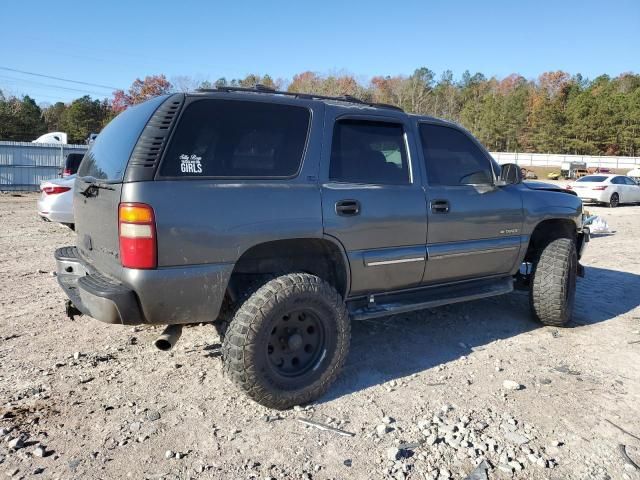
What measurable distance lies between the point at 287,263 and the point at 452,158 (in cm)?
182

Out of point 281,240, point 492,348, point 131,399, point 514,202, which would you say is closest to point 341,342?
point 281,240

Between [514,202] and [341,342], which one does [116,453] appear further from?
[514,202]

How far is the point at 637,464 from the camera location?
2.77 meters

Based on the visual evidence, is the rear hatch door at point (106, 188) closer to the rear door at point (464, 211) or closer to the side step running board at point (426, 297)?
the side step running board at point (426, 297)

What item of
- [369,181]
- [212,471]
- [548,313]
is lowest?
[212,471]

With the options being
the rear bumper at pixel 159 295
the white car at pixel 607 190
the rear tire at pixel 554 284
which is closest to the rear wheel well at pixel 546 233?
the rear tire at pixel 554 284

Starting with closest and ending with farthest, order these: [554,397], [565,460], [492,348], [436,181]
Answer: [565,460], [554,397], [436,181], [492,348]

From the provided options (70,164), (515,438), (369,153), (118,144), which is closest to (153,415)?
(118,144)

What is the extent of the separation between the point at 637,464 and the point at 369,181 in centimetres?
238

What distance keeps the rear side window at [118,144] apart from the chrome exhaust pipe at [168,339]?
102cm

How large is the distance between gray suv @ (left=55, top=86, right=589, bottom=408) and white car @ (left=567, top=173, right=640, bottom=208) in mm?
18940

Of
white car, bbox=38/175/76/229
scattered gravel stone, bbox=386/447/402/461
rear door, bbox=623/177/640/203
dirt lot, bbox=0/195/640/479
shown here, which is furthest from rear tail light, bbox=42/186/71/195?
rear door, bbox=623/177/640/203

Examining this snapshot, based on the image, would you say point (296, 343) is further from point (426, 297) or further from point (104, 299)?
point (426, 297)

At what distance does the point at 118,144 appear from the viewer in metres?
3.30
